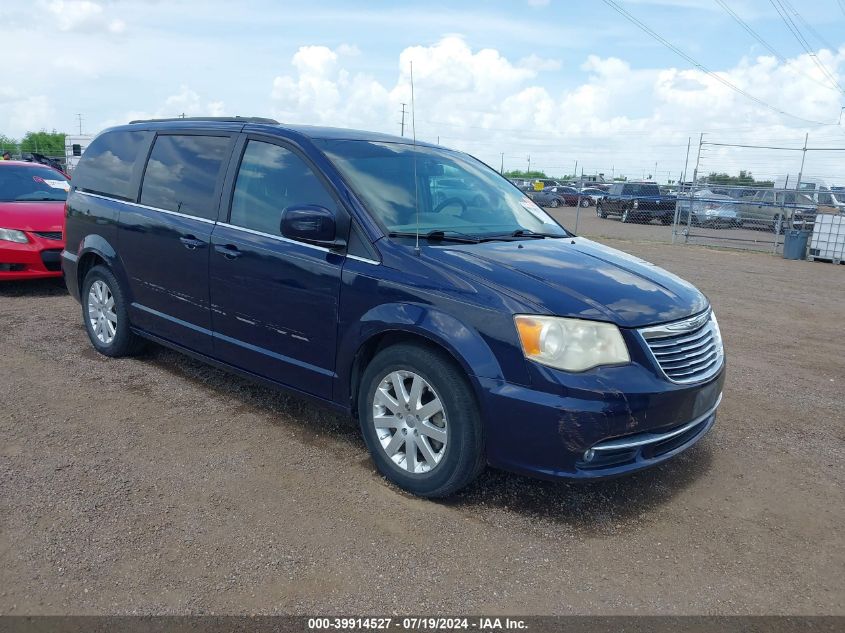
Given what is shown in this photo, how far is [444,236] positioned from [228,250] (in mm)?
1399

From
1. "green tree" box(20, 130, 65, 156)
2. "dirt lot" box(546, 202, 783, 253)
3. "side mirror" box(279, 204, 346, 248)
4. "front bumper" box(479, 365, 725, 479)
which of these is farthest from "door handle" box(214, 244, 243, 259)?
"green tree" box(20, 130, 65, 156)

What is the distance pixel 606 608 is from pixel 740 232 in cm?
2378

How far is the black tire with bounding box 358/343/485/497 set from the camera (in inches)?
127

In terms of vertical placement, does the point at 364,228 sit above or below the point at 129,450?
above

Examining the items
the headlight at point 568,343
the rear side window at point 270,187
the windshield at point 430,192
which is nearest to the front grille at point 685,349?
the headlight at point 568,343

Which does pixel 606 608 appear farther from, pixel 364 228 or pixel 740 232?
pixel 740 232

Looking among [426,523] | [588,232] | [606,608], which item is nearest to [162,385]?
[426,523]

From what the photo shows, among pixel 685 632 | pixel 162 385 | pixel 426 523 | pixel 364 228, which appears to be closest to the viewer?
pixel 685 632

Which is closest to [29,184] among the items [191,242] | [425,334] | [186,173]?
[186,173]

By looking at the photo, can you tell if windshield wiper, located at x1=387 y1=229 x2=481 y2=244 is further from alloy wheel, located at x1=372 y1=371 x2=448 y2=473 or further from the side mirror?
alloy wheel, located at x1=372 y1=371 x2=448 y2=473

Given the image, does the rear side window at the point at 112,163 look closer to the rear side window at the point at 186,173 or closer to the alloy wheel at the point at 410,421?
the rear side window at the point at 186,173

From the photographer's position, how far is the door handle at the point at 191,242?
4.51 metres

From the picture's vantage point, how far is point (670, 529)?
3.35 meters

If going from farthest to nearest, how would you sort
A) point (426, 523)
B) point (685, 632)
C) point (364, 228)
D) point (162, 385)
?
point (162, 385) → point (364, 228) → point (426, 523) → point (685, 632)
